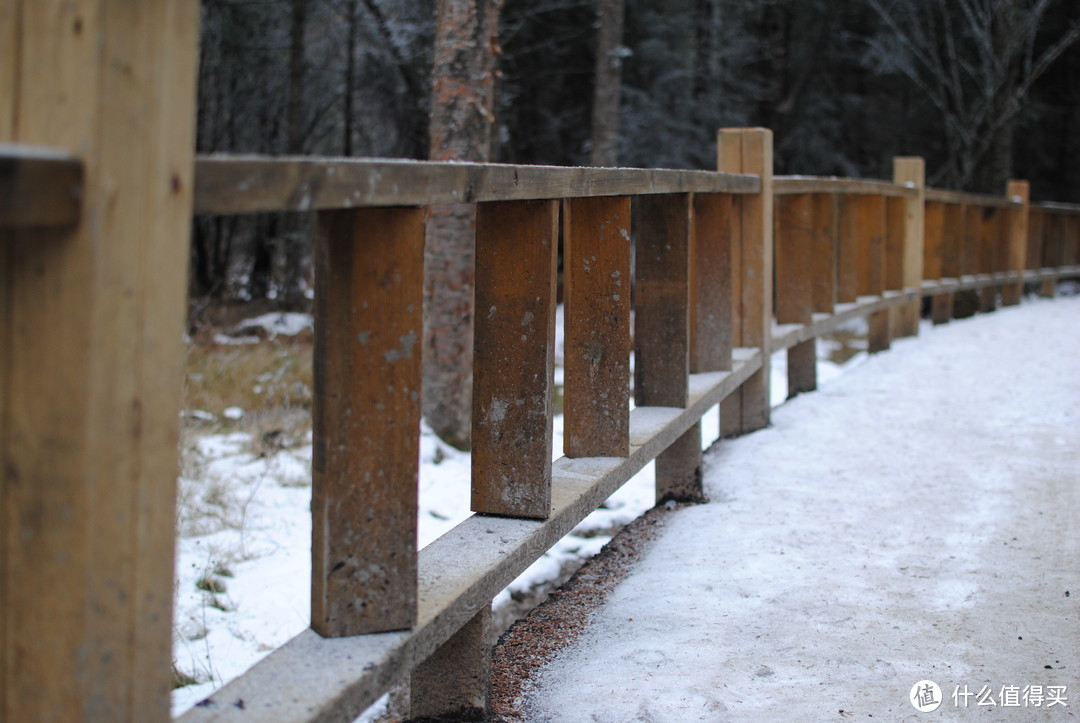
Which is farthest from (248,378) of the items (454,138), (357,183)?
(357,183)

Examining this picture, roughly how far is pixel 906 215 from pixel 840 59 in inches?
496

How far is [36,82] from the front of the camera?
4.15 feet

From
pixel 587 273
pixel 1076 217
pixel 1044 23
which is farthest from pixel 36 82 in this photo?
pixel 1044 23

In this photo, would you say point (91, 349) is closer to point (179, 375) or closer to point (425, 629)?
point (179, 375)

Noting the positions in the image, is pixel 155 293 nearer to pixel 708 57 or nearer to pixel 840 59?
pixel 708 57

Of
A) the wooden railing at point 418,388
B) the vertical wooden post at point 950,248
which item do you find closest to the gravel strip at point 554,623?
the wooden railing at point 418,388

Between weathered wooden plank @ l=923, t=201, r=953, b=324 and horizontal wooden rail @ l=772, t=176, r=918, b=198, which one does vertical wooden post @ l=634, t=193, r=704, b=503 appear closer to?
horizontal wooden rail @ l=772, t=176, r=918, b=198

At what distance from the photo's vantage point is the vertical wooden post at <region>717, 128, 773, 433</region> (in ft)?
17.1

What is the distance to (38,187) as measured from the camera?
119cm

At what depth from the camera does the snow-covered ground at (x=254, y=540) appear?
4.51 m

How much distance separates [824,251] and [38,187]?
18.6ft

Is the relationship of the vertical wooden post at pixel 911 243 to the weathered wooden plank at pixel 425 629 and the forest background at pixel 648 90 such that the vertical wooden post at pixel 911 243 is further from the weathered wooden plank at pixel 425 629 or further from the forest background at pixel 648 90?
the weathered wooden plank at pixel 425 629

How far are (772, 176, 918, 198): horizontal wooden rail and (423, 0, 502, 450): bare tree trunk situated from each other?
7.20 feet

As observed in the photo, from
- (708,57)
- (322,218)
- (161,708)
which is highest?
(708,57)
